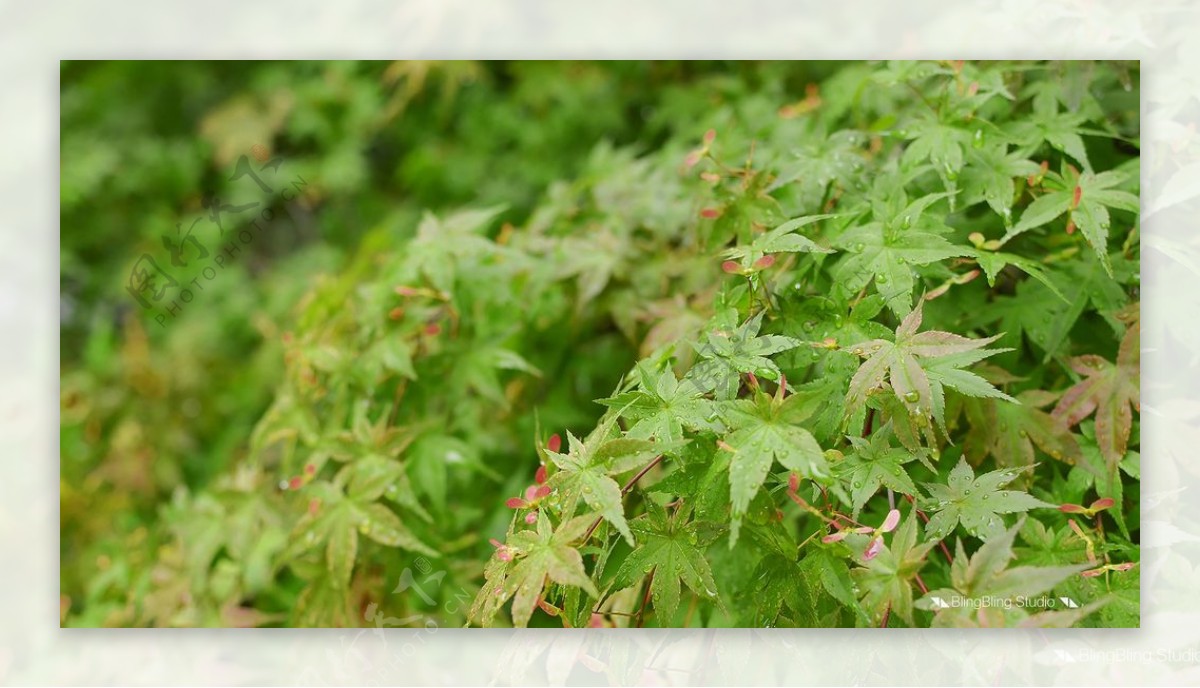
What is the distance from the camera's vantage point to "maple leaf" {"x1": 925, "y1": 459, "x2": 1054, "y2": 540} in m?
1.02

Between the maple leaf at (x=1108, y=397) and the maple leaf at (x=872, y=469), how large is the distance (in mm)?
307

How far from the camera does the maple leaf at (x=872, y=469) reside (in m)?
0.98

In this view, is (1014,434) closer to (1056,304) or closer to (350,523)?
(1056,304)

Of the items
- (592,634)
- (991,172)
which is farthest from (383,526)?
(991,172)

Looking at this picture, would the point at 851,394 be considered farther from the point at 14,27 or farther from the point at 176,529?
the point at 14,27

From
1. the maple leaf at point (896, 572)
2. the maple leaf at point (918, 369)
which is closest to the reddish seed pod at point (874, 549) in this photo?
the maple leaf at point (896, 572)

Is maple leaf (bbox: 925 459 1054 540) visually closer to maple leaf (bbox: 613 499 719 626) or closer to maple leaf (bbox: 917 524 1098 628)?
maple leaf (bbox: 917 524 1098 628)

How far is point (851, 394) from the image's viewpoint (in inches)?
38.1

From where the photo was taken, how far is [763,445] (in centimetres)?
92

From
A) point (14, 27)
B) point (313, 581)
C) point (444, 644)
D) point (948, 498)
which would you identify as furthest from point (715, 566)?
point (14, 27)

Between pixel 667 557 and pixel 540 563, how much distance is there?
147mm

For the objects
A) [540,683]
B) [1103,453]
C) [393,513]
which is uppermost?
[1103,453]

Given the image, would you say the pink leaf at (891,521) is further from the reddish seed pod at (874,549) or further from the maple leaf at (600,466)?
the maple leaf at (600,466)

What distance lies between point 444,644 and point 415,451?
0.29 meters
